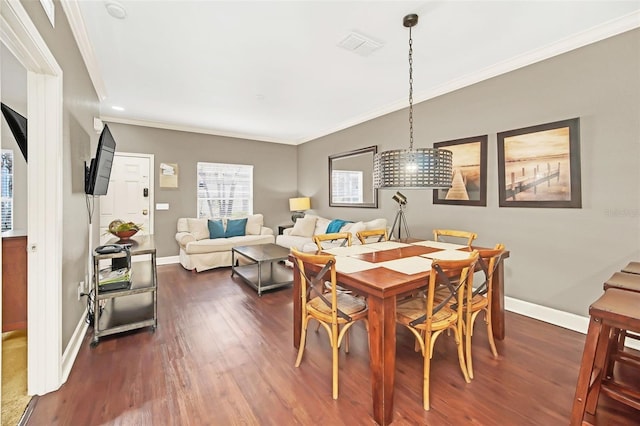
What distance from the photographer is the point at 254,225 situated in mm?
6012

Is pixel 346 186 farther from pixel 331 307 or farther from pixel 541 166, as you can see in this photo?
pixel 331 307

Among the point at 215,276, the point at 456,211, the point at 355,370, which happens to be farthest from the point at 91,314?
the point at 456,211

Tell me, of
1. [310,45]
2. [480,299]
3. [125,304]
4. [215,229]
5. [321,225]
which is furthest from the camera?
[321,225]

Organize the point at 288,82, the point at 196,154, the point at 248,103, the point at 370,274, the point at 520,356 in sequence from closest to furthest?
the point at 370,274 < the point at 520,356 < the point at 288,82 < the point at 248,103 < the point at 196,154

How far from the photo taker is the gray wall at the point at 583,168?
244 centimetres

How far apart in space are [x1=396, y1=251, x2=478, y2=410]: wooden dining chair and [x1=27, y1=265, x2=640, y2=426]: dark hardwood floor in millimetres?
210

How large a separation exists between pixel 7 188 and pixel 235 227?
3.14 m

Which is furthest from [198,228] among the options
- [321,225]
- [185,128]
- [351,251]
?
[351,251]

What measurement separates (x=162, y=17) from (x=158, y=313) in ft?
9.36

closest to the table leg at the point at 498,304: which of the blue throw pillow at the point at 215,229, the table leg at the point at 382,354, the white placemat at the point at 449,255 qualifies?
the white placemat at the point at 449,255

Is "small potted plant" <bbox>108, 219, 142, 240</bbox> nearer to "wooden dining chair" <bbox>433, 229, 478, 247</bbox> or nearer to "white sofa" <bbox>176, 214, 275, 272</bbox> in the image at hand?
"white sofa" <bbox>176, 214, 275, 272</bbox>

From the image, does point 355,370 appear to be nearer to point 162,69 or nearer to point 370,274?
point 370,274

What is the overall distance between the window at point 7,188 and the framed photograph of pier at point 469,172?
5.23m

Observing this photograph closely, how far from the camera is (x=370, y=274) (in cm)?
187
